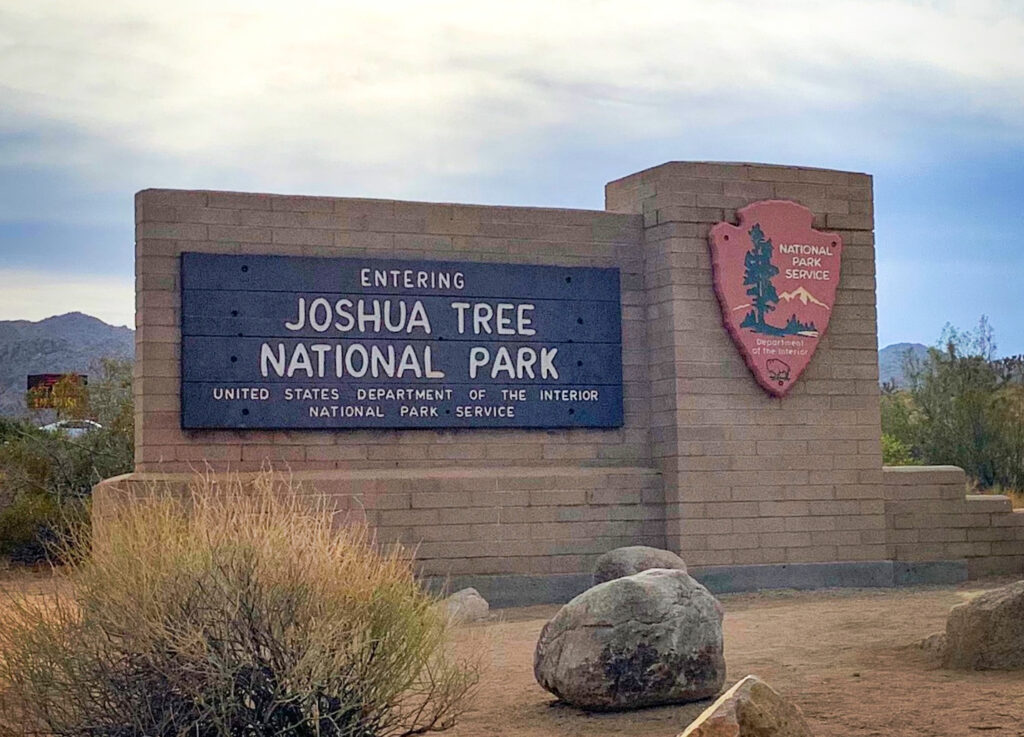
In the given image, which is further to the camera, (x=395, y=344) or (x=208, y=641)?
(x=395, y=344)

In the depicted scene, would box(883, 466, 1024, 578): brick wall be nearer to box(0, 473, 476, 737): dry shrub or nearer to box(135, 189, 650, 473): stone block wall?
box(135, 189, 650, 473): stone block wall

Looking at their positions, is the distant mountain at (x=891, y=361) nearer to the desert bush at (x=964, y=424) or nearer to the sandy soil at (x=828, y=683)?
the desert bush at (x=964, y=424)

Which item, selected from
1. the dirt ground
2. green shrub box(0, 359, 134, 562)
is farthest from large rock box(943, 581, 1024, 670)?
green shrub box(0, 359, 134, 562)

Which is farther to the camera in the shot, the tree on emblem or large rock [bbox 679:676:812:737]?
the tree on emblem

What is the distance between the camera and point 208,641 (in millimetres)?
6945

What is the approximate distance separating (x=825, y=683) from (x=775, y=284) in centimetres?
709

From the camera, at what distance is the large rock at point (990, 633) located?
939 centimetres

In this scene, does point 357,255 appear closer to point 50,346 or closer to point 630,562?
point 630,562

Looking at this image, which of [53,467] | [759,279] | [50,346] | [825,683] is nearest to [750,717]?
[825,683]

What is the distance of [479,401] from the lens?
49.0 ft

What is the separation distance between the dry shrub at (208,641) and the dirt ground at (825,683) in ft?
3.26

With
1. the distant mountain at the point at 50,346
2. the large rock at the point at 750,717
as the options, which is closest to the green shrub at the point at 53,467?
the large rock at the point at 750,717

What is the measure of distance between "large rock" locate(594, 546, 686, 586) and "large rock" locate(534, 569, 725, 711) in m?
4.10

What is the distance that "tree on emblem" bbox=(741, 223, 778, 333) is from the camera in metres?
15.6
